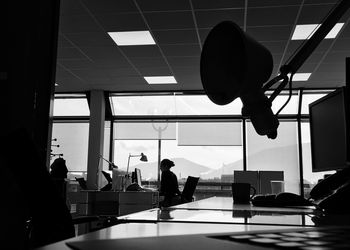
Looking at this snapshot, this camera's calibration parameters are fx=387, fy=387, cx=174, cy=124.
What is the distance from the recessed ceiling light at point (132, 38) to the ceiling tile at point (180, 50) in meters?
0.31

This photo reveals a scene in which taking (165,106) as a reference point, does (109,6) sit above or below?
above

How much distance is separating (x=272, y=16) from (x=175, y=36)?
1.40 meters

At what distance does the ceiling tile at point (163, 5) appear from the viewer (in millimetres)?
4625

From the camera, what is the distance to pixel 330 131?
1.55m

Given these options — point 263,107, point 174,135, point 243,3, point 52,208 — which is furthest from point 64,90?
point 263,107

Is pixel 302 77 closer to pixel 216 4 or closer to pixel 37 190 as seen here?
pixel 216 4

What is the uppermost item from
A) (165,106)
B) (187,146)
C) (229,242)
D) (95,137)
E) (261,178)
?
(165,106)

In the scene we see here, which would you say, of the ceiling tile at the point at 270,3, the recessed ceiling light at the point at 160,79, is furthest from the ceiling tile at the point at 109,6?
the recessed ceiling light at the point at 160,79

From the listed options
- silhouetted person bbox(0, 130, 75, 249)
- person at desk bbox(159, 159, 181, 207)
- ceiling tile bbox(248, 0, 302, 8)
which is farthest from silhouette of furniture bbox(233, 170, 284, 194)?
silhouetted person bbox(0, 130, 75, 249)

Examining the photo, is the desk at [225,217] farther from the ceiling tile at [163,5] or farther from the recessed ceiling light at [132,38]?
the recessed ceiling light at [132,38]

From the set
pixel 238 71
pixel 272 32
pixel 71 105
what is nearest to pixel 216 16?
pixel 272 32

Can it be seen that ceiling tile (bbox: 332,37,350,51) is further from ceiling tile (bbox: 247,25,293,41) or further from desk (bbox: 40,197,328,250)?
desk (bbox: 40,197,328,250)

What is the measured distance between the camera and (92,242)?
0.46 meters

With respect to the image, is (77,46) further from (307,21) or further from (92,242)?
(92,242)
